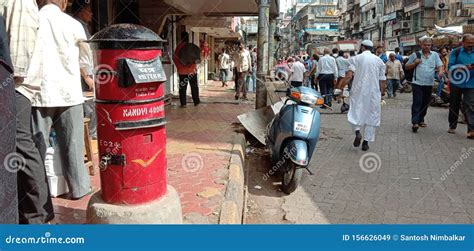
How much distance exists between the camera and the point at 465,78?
7.43 metres

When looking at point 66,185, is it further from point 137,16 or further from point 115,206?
point 137,16

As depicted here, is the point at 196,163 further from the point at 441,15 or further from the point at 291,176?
the point at 441,15

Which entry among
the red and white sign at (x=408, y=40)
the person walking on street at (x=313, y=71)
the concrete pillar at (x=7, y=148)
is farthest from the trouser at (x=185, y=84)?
the red and white sign at (x=408, y=40)

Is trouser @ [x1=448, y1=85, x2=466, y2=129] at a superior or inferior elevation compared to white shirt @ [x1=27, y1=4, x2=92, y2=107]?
inferior

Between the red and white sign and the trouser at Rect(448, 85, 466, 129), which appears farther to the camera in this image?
the red and white sign

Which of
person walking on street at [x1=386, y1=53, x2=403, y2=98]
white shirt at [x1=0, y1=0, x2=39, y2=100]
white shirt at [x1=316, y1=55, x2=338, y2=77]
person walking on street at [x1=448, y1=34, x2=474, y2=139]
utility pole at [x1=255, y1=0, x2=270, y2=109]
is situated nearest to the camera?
white shirt at [x1=0, y1=0, x2=39, y2=100]

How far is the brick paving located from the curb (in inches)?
11.4

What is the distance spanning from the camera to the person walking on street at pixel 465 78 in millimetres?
7371

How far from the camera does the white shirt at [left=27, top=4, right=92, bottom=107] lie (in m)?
3.03

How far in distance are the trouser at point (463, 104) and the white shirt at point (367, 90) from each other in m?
2.00

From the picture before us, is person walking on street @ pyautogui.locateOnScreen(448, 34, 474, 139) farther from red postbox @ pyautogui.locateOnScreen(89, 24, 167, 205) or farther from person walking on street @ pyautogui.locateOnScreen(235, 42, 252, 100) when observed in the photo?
red postbox @ pyautogui.locateOnScreen(89, 24, 167, 205)

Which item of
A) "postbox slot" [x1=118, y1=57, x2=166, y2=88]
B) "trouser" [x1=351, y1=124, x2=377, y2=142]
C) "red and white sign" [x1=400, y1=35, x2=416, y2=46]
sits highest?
"red and white sign" [x1=400, y1=35, x2=416, y2=46]

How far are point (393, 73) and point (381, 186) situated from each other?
10619 millimetres

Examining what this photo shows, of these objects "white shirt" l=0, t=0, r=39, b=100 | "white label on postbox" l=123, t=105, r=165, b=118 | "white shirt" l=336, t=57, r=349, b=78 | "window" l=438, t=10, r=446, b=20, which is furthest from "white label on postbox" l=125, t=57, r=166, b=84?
"window" l=438, t=10, r=446, b=20
